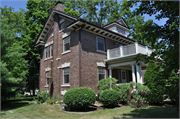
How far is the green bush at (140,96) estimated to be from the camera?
10.4m

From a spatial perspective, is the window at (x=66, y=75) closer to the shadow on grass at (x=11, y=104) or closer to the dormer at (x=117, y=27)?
the shadow on grass at (x=11, y=104)

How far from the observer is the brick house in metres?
13.1

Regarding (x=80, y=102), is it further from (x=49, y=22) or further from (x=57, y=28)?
(x=49, y=22)

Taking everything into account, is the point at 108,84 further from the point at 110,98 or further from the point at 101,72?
the point at 101,72

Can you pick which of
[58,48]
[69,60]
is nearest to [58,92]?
[69,60]

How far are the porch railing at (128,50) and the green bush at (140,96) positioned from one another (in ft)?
11.0

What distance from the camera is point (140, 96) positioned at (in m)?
11.0

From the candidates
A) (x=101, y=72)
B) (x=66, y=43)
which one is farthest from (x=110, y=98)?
(x=66, y=43)

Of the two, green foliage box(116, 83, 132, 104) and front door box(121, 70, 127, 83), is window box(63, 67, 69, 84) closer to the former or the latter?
green foliage box(116, 83, 132, 104)

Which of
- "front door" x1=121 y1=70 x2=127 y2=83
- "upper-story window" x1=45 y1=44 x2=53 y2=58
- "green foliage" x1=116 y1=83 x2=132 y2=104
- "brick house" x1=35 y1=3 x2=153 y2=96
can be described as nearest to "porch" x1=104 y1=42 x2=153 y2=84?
"brick house" x1=35 y1=3 x2=153 y2=96

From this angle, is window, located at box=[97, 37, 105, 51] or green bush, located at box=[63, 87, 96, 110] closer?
green bush, located at box=[63, 87, 96, 110]

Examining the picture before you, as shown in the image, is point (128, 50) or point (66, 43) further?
point (66, 43)

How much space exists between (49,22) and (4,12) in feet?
47.5

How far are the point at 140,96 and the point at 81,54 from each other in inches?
246
